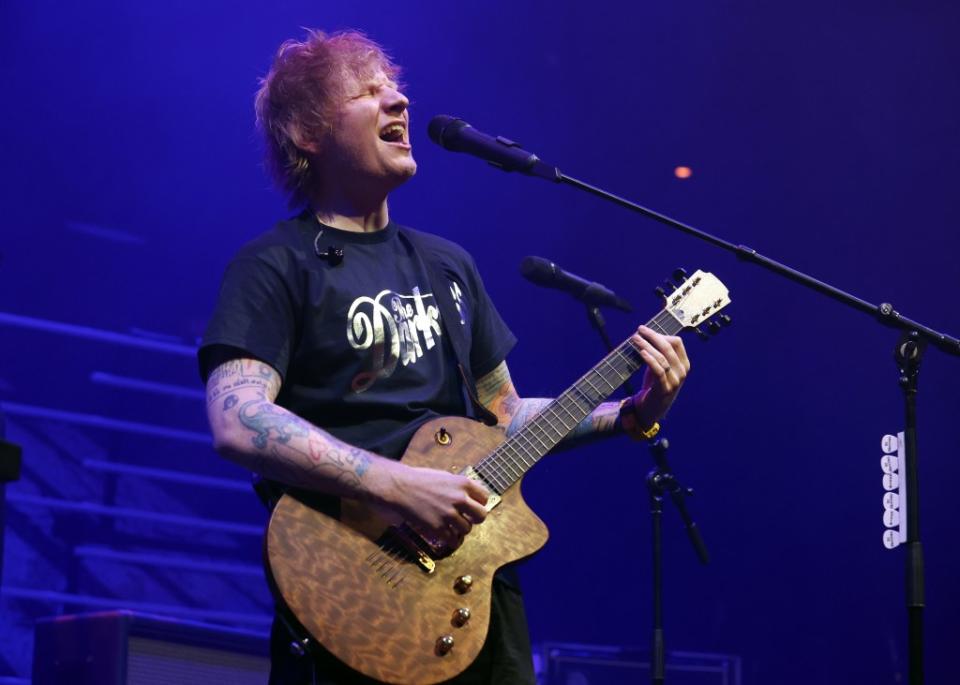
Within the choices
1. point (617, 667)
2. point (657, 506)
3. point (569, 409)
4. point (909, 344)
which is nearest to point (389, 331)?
point (569, 409)

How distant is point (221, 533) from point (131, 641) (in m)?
2.65

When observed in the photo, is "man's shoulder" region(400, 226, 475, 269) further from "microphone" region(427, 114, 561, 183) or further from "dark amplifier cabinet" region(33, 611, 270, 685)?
"dark amplifier cabinet" region(33, 611, 270, 685)

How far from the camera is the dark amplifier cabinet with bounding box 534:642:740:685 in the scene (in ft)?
18.0

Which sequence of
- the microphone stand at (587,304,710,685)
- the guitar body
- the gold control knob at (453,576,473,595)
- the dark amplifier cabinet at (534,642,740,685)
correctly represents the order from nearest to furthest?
the guitar body → the gold control knob at (453,576,473,595) → the microphone stand at (587,304,710,685) → the dark amplifier cabinet at (534,642,740,685)

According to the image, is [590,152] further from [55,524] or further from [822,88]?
[55,524]

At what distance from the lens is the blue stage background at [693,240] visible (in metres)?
6.35

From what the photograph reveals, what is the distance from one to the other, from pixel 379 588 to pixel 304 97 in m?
1.27

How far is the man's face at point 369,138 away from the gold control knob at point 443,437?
2.08 ft

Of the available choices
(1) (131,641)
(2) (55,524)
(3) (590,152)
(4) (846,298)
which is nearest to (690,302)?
(4) (846,298)

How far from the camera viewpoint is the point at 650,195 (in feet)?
23.4

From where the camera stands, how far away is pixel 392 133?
119 inches

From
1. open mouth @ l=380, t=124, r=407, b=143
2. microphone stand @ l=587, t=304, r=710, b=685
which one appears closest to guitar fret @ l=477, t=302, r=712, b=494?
open mouth @ l=380, t=124, r=407, b=143

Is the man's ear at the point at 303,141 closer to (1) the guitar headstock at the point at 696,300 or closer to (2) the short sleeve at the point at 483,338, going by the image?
(2) the short sleeve at the point at 483,338

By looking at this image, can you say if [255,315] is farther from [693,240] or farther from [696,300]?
[693,240]
